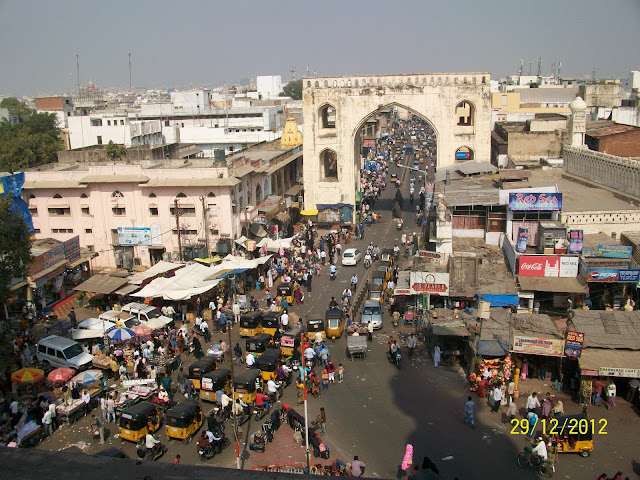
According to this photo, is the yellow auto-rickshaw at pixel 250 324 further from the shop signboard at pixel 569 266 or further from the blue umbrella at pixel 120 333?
the shop signboard at pixel 569 266

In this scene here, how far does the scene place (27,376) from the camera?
15.7 m

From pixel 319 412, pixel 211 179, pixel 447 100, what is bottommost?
pixel 319 412

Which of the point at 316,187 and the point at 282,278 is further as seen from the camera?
the point at 316,187

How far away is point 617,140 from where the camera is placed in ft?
111

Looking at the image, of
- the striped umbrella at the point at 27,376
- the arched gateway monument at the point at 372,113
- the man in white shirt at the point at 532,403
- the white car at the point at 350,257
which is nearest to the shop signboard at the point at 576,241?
the man in white shirt at the point at 532,403

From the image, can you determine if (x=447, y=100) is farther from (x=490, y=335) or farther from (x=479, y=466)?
(x=479, y=466)

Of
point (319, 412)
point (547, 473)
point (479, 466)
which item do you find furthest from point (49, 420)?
point (547, 473)

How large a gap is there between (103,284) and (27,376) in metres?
6.91

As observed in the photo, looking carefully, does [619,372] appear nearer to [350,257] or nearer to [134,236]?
[350,257]

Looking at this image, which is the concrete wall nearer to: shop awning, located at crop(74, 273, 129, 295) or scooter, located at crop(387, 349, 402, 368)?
scooter, located at crop(387, 349, 402, 368)

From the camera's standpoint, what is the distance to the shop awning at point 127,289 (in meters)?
21.9

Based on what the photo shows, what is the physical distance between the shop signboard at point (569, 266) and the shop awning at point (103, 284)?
15528 mm

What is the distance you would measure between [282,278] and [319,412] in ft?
39.1

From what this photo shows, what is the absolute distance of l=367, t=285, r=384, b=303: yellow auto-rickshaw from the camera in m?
22.4
